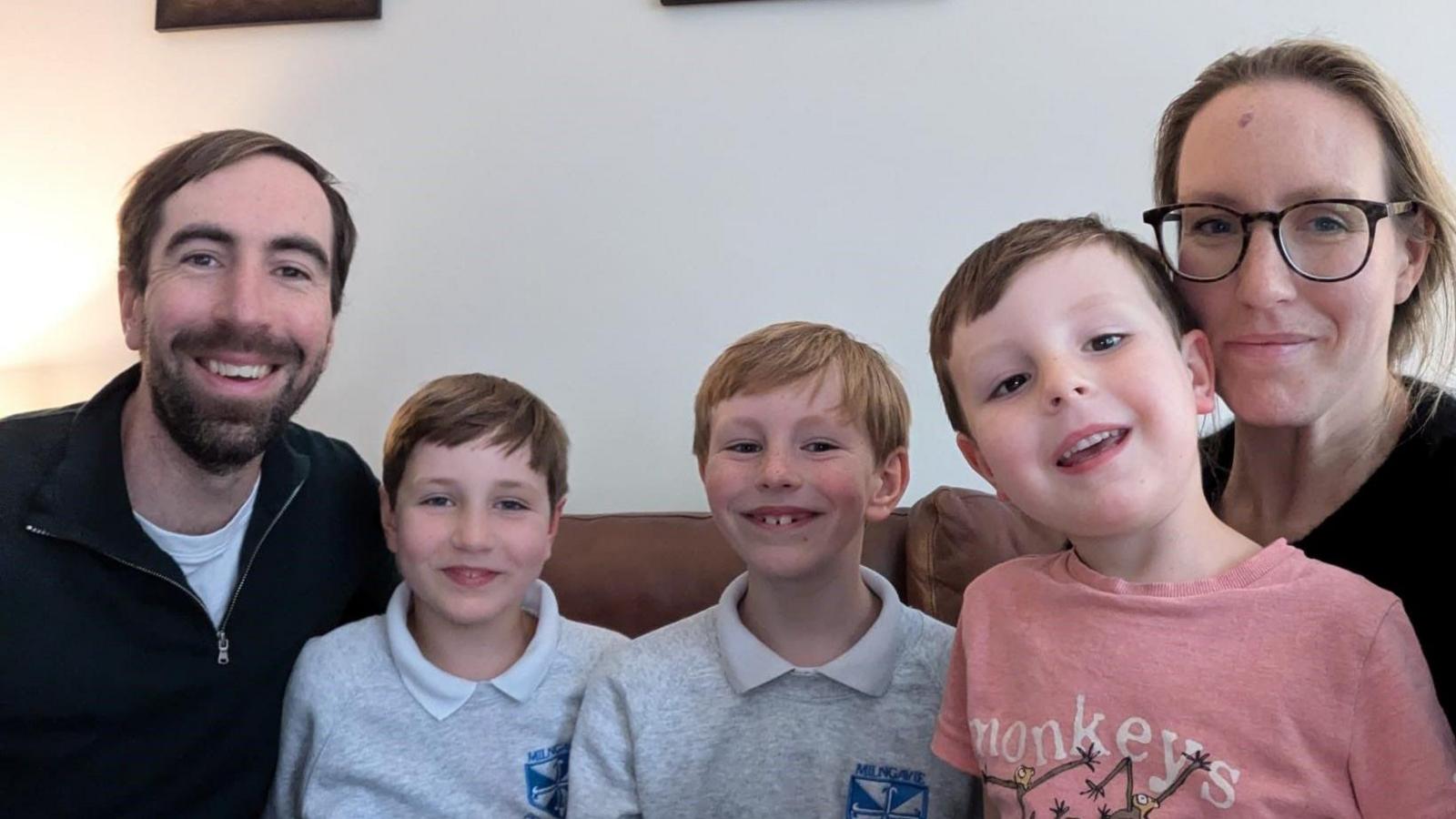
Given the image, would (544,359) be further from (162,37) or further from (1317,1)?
(1317,1)

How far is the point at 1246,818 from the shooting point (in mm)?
810

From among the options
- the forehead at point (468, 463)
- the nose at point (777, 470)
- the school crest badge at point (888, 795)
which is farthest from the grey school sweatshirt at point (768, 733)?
the forehead at point (468, 463)

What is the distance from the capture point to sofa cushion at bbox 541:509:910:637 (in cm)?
187

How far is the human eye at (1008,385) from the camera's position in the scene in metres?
0.95

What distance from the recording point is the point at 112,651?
4.46 ft

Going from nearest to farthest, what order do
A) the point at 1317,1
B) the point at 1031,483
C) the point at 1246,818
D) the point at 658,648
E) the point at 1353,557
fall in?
the point at 1246,818
the point at 1031,483
the point at 1353,557
the point at 658,648
the point at 1317,1

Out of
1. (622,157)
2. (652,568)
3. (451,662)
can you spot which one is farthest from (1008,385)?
(622,157)

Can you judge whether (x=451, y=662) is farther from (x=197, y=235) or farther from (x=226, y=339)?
(x=197, y=235)

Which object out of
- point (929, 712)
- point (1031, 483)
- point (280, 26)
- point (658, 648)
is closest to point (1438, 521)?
point (1031, 483)

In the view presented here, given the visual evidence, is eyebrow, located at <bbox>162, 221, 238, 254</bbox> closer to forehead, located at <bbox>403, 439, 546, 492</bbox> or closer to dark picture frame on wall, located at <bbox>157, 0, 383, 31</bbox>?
forehead, located at <bbox>403, 439, 546, 492</bbox>

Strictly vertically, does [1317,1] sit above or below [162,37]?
above

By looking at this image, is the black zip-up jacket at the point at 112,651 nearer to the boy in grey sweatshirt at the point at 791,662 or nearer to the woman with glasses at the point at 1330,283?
the boy in grey sweatshirt at the point at 791,662

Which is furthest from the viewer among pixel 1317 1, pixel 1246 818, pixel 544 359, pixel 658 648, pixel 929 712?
pixel 544 359

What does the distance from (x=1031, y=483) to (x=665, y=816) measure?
0.71 meters
